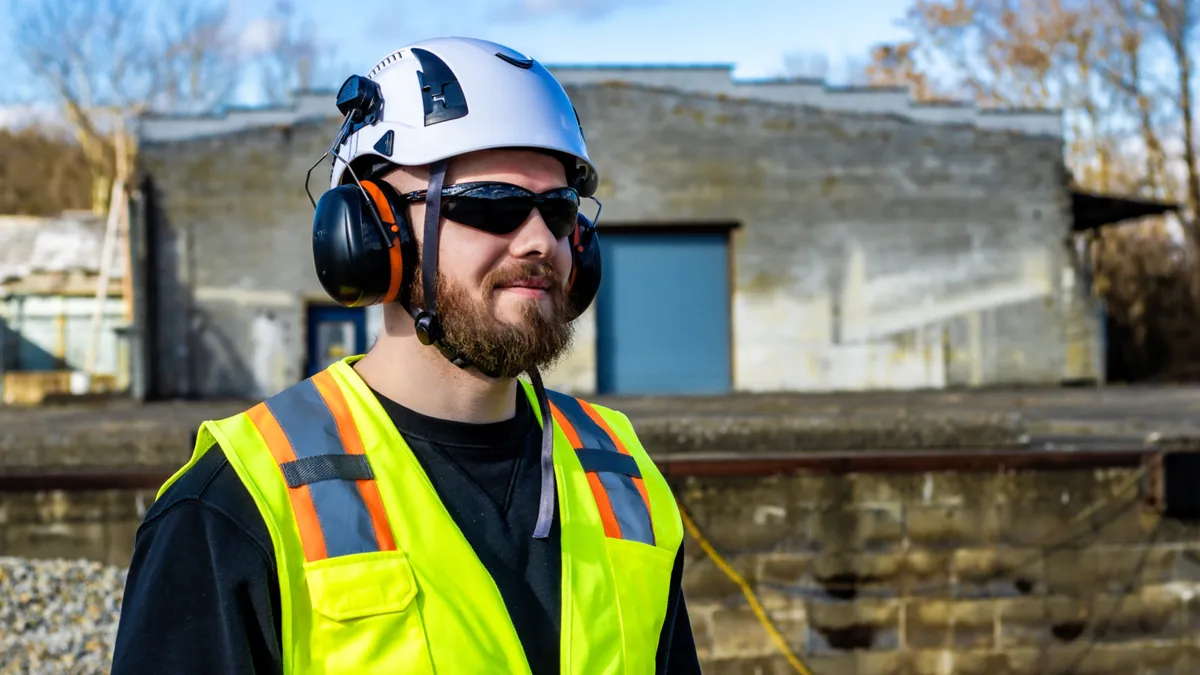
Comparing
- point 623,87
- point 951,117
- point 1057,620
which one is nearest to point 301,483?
point 1057,620

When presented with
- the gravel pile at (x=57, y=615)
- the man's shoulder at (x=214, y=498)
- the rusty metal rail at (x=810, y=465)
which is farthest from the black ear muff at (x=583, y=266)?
the gravel pile at (x=57, y=615)

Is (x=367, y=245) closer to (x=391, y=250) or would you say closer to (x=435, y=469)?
(x=391, y=250)

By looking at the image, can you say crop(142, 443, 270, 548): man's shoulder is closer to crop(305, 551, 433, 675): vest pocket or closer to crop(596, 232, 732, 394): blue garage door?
crop(305, 551, 433, 675): vest pocket

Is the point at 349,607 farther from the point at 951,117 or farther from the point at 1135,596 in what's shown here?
the point at 951,117

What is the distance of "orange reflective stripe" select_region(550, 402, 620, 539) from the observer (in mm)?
2197

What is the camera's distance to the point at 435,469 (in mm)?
2047

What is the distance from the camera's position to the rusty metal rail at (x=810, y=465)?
5980 mm

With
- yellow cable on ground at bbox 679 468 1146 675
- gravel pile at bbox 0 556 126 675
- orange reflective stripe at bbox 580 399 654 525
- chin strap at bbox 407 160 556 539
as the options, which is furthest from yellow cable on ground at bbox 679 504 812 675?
chin strap at bbox 407 160 556 539

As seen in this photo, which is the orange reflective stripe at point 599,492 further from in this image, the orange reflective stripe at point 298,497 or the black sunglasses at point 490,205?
the orange reflective stripe at point 298,497

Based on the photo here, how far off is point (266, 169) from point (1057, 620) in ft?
60.3

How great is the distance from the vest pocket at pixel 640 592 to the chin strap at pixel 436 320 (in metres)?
0.16

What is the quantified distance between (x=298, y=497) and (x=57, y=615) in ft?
15.8

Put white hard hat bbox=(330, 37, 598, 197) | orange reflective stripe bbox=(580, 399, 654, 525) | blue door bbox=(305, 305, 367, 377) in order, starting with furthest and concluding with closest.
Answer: blue door bbox=(305, 305, 367, 377) → orange reflective stripe bbox=(580, 399, 654, 525) → white hard hat bbox=(330, 37, 598, 197)

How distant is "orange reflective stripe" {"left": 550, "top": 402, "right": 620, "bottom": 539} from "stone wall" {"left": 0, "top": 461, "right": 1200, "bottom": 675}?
3.66m
